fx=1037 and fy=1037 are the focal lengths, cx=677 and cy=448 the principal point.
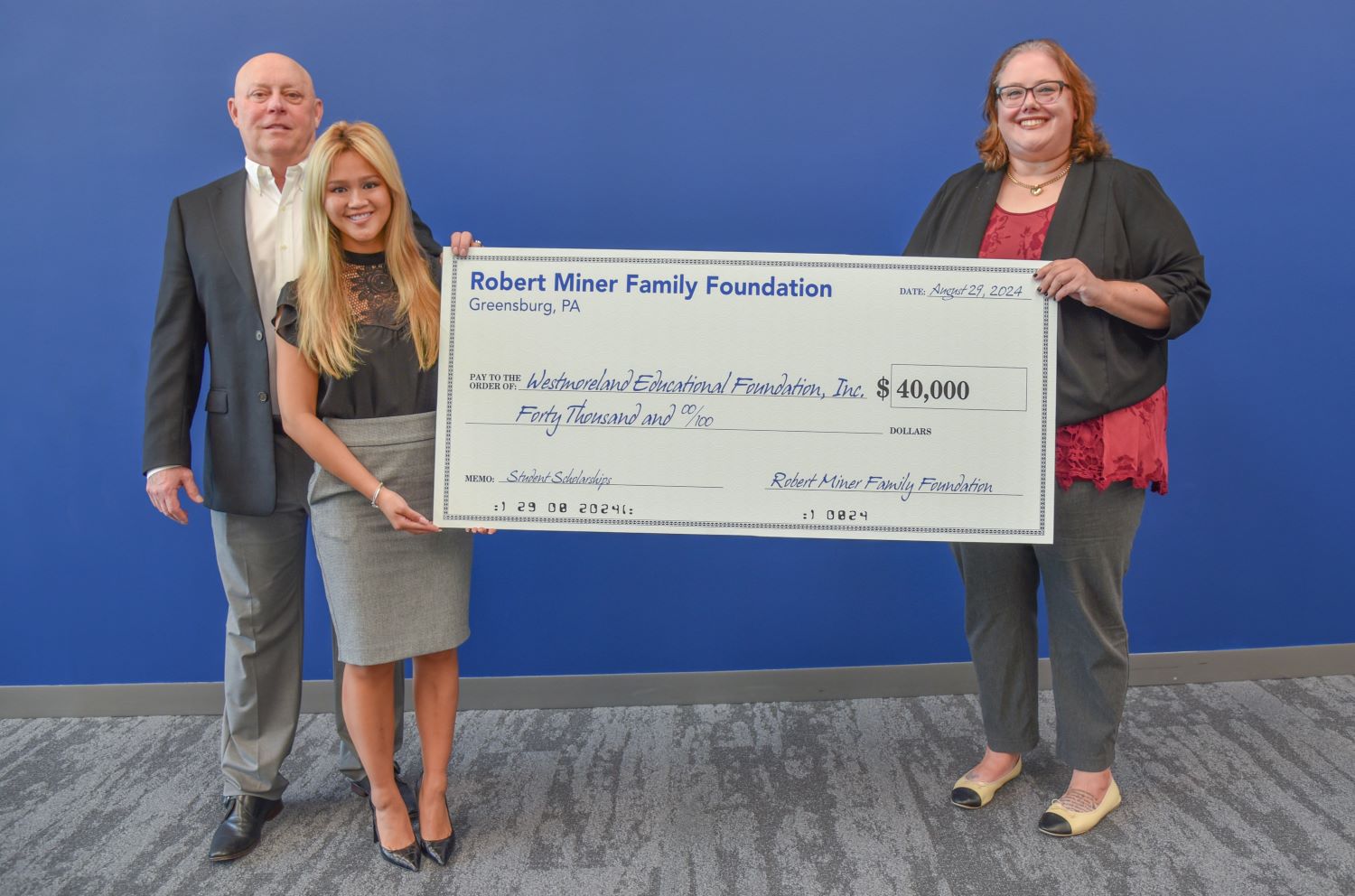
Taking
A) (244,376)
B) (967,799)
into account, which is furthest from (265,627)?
(967,799)

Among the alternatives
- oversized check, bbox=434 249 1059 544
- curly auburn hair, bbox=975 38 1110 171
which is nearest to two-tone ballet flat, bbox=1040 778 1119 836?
oversized check, bbox=434 249 1059 544

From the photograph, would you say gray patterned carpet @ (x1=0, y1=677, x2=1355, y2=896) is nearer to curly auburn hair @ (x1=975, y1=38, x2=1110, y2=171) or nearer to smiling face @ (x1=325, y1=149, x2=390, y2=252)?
smiling face @ (x1=325, y1=149, x2=390, y2=252)

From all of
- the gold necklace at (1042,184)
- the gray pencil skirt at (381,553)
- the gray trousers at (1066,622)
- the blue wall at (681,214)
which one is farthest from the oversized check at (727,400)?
the blue wall at (681,214)

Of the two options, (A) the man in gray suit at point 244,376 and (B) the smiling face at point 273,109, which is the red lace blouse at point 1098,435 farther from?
(B) the smiling face at point 273,109

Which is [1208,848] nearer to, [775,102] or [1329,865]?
[1329,865]

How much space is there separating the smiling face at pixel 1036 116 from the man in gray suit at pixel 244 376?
1.21 m

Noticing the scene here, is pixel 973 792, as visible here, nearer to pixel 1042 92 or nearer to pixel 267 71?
pixel 1042 92

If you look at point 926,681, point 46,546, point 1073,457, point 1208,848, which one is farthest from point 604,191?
point 1208,848

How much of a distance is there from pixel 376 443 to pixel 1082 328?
1.39 metres

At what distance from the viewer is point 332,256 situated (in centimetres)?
190

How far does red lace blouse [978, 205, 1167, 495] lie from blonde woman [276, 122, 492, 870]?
1089mm

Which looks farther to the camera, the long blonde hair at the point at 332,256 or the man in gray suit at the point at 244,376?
the man in gray suit at the point at 244,376

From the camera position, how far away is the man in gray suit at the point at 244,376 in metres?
2.10

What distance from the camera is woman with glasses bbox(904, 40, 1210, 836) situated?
6.60 ft
